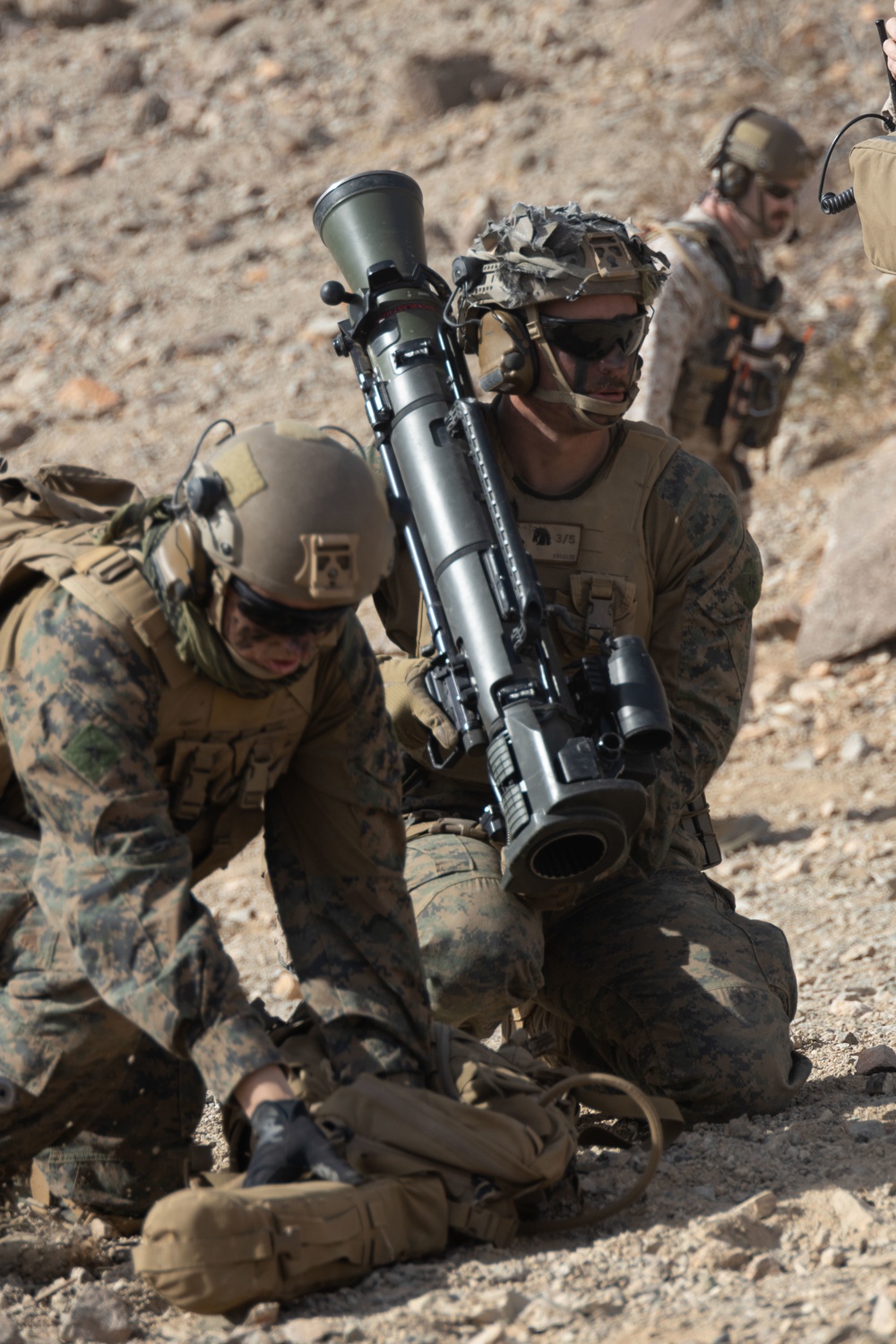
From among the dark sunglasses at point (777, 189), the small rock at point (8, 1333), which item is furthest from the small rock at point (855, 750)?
the small rock at point (8, 1333)

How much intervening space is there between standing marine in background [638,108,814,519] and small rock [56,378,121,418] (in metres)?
6.25

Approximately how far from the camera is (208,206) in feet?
48.6

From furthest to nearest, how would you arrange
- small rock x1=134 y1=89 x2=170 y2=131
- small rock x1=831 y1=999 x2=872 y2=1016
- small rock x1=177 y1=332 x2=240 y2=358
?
small rock x1=134 y1=89 x2=170 y2=131
small rock x1=177 y1=332 x2=240 y2=358
small rock x1=831 y1=999 x2=872 y2=1016

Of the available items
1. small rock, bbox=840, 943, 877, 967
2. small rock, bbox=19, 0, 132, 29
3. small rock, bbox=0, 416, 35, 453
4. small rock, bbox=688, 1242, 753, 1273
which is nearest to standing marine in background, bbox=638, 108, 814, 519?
small rock, bbox=840, 943, 877, 967

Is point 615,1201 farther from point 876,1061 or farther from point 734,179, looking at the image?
point 734,179

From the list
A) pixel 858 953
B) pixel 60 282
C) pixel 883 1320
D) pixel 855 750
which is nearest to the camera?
pixel 883 1320

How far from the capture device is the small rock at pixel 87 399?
12.6 meters

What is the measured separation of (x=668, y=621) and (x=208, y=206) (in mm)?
11431

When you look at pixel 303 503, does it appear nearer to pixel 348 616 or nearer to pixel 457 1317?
pixel 348 616

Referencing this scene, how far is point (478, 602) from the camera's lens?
157 inches

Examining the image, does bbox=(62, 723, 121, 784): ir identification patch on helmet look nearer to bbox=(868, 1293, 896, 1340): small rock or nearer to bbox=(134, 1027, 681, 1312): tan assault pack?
bbox=(134, 1027, 681, 1312): tan assault pack

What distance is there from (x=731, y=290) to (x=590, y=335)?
3373 mm

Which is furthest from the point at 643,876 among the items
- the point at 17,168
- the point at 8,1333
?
the point at 17,168

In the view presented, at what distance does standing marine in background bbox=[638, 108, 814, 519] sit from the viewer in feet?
23.7
